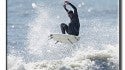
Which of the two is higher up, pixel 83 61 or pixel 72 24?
pixel 72 24

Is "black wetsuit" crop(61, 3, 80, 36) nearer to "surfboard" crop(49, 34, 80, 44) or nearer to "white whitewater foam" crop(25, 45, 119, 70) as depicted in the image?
"surfboard" crop(49, 34, 80, 44)

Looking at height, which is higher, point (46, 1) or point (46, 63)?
point (46, 1)

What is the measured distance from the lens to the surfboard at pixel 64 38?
1684 mm

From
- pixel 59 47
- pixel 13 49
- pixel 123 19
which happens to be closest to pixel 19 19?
pixel 13 49

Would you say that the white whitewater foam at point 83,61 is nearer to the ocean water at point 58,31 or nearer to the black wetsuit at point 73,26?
the ocean water at point 58,31

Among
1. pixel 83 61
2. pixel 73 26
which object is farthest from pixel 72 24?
pixel 83 61

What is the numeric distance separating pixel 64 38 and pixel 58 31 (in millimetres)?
60

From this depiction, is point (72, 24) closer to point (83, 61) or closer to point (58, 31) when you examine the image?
point (58, 31)

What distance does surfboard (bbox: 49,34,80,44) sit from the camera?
1684mm

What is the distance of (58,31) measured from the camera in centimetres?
170

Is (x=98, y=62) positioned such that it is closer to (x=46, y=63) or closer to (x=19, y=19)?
(x=46, y=63)

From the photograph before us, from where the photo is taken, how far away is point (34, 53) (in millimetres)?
1719
